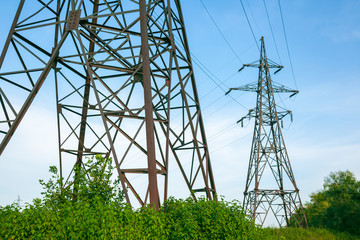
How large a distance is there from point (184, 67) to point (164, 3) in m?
2.55

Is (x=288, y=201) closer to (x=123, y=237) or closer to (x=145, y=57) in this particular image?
(x=145, y=57)

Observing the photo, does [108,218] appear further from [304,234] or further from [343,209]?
[343,209]

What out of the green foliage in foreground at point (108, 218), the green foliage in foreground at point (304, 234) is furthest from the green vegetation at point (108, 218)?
the green foliage in foreground at point (304, 234)

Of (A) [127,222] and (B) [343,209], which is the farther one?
(B) [343,209]

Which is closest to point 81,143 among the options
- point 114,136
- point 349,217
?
point 114,136

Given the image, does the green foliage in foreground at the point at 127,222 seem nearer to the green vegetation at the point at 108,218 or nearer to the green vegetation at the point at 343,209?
the green vegetation at the point at 108,218

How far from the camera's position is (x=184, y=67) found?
1264 cm

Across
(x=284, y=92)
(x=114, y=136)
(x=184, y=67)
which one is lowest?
(x=114, y=136)

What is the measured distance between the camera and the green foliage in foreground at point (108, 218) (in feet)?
19.9

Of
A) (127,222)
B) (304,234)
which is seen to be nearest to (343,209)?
(304,234)

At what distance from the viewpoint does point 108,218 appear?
20.2 ft

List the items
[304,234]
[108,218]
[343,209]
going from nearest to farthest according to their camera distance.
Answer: [108,218], [304,234], [343,209]

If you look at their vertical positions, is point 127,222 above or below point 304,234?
above

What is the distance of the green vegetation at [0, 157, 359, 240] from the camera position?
20.0 ft
